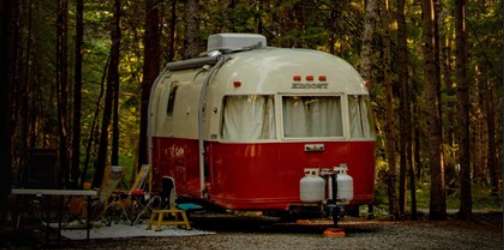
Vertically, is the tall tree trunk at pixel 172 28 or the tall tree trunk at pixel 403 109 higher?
the tall tree trunk at pixel 172 28

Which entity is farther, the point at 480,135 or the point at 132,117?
the point at 480,135

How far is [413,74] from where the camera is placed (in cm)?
2350

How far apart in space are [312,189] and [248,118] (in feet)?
5.05

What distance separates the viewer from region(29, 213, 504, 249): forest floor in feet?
37.1

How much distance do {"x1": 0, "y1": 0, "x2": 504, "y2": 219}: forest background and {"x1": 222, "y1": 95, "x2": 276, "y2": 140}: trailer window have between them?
322cm

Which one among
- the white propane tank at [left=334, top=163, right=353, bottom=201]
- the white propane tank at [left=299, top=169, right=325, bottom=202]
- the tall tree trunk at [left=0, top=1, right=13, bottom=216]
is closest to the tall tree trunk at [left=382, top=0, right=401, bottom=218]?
the white propane tank at [left=334, top=163, right=353, bottom=201]

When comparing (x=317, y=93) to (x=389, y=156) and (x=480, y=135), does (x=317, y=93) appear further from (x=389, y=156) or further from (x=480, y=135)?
(x=480, y=135)

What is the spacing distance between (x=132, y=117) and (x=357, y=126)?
22.5 meters

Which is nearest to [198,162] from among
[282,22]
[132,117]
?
[282,22]

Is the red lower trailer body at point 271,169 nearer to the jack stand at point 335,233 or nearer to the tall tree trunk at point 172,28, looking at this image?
the jack stand at point 335,233

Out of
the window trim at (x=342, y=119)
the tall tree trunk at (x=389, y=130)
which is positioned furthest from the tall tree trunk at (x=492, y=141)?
the window trim at (x=342, y=119)

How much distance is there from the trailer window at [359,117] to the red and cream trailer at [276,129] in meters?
0.02

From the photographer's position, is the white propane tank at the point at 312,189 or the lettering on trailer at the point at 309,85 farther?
the lettering on trailer at the point at 309,85

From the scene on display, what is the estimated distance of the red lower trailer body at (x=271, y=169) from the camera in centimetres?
1305
